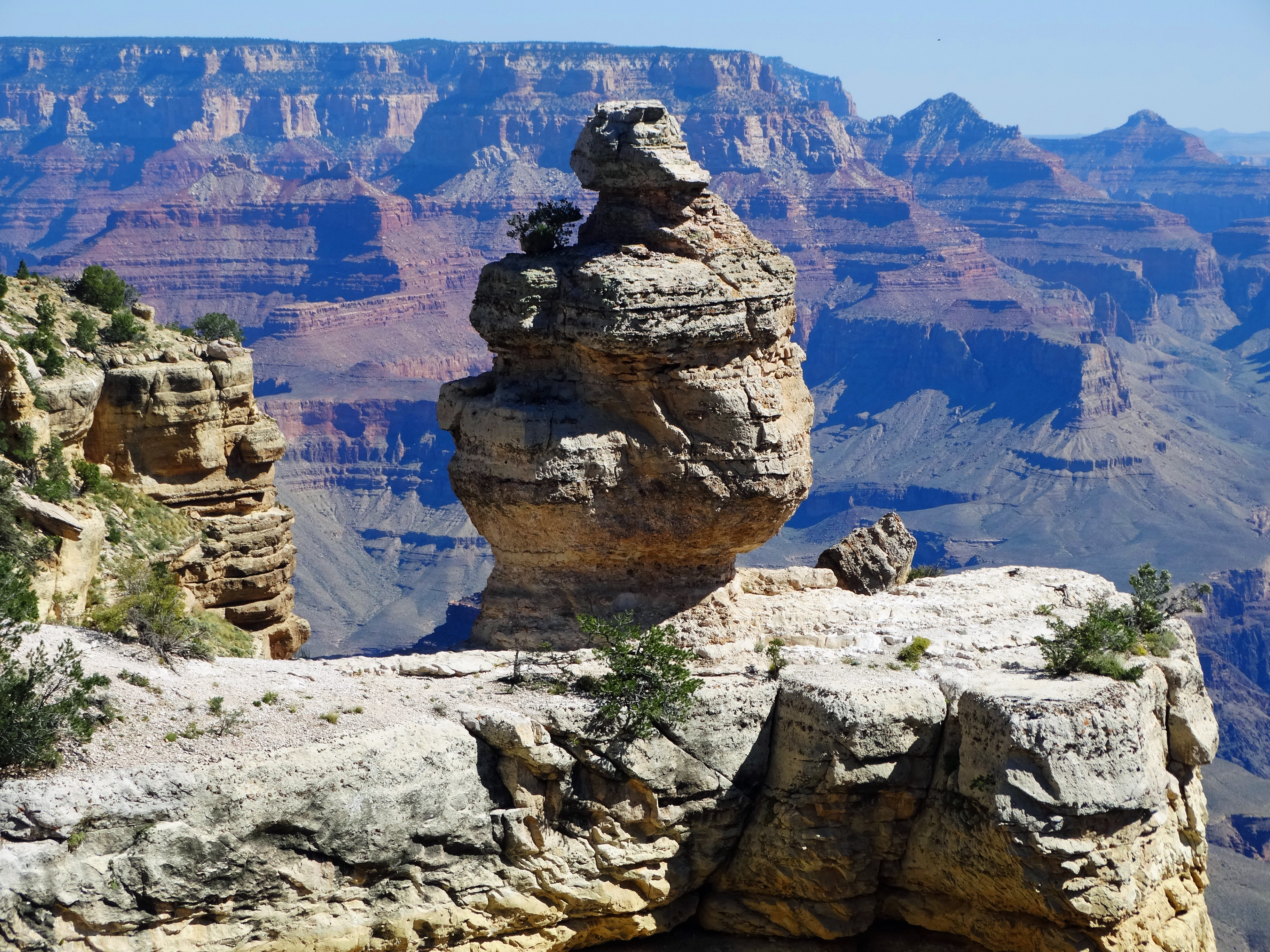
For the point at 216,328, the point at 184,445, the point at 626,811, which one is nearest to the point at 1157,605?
the point at 626,811

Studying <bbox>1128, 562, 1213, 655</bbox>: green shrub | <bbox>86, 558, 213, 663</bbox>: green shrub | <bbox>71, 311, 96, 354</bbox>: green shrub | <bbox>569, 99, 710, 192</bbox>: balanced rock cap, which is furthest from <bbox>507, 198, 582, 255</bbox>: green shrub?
<bbox>1128, 562, 1213, 655</bbox>: green shrub

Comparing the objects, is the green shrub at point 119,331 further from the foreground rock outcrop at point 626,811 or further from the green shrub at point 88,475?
the foreground rock outcrop at point 626,811

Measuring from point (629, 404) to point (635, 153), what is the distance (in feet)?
19.3

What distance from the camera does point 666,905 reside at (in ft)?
102

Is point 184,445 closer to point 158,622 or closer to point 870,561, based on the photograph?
point 158,622

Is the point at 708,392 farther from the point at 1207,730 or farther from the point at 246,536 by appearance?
the point at 246,536

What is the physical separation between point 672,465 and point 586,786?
27.1 feet

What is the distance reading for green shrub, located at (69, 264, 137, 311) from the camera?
143ft

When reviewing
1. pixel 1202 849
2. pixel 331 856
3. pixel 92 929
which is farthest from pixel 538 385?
pixel 1202 849

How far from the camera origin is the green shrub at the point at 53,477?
34.7 meters

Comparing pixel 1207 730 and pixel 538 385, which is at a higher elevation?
pixel 538 385

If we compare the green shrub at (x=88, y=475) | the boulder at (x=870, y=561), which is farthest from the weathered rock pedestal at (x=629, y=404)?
the green shrub at (x=88, y=475)

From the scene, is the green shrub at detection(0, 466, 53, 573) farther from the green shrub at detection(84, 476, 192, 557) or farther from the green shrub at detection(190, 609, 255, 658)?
the green shrub at detection(84, 476, 192, 557)

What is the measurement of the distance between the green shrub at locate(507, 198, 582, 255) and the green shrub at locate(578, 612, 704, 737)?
34.6 feet
